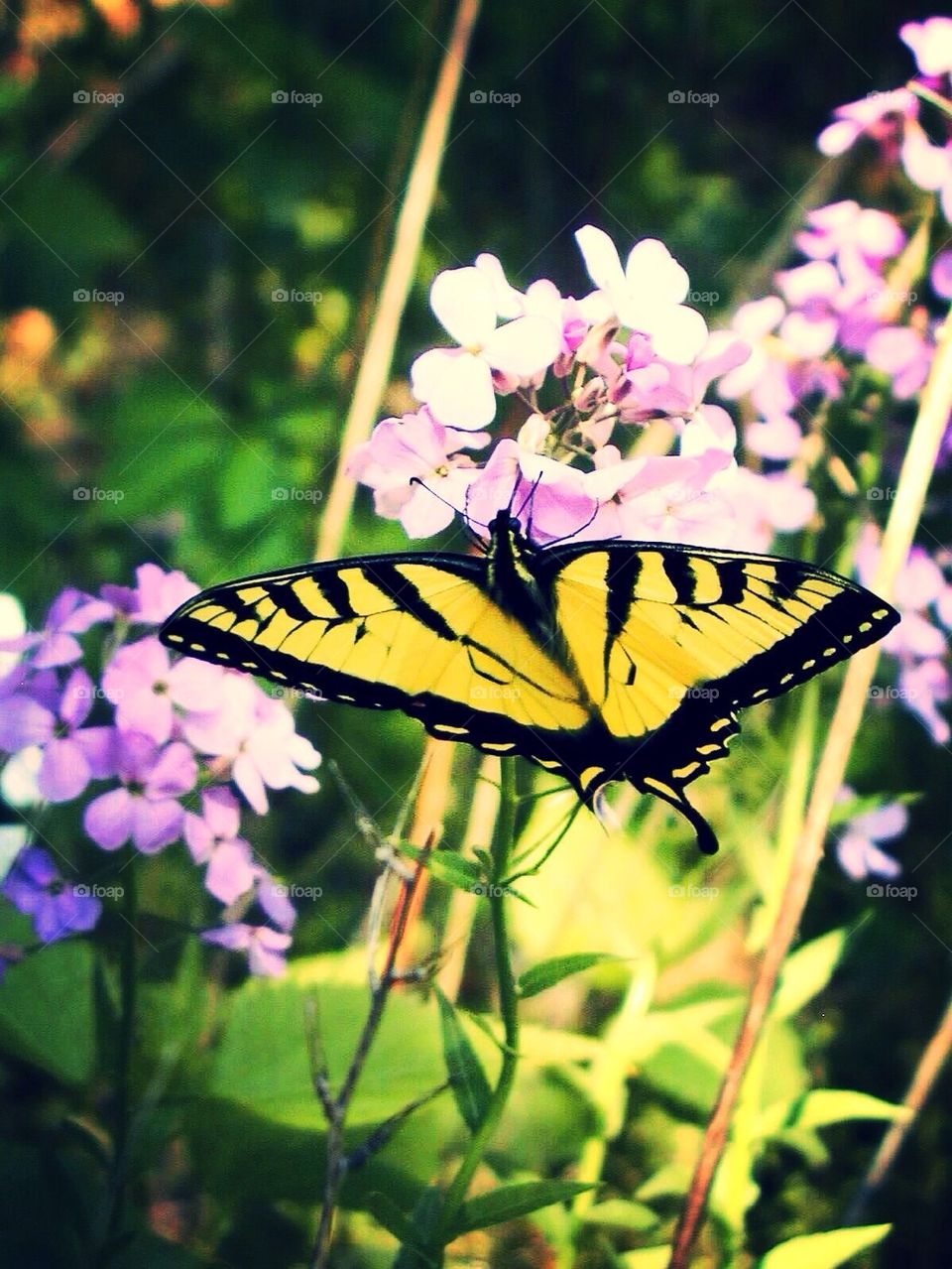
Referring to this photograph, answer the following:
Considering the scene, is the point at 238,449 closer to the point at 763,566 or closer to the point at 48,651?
the point at 48,651

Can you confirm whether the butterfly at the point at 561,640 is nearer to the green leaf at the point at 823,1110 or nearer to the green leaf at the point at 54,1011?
the green leaf at the point at 823,1110

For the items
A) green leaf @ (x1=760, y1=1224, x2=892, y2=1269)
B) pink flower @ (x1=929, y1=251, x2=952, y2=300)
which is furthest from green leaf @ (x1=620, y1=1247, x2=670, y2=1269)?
pink flower @ (x1=929, y1=251, x2=952, y2=300)

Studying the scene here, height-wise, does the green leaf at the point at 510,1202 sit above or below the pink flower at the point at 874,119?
below

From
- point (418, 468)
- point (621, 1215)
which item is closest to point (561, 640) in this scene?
point (418, 468)

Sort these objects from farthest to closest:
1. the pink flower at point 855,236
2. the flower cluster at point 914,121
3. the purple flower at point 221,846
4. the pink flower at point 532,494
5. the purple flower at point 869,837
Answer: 1. the purple flower at point 869,837
2. the pink flower at point 855,236
3. the flower cluster at point 914,121
4. the purple flower at point 221,846
5. the pink flower at point 532,494

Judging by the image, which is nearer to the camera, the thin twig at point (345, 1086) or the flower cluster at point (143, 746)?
the thin twig at point (345, 1086)

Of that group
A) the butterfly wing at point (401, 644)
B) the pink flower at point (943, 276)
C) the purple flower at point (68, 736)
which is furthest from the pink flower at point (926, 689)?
the purple flower at point (68, 736)

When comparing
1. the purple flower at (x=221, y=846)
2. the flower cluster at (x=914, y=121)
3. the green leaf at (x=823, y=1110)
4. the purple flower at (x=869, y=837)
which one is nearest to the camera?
the purple flower at (x=221, y=846)
